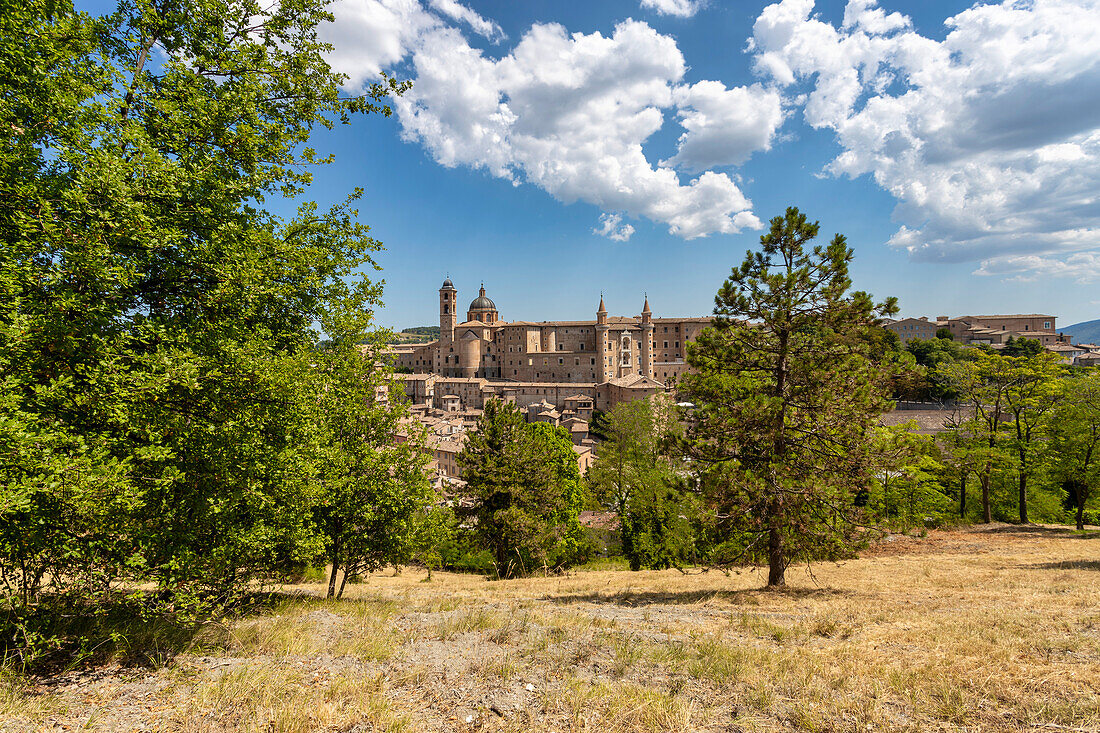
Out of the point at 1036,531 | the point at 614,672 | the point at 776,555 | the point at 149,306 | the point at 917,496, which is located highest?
the point at 149,306

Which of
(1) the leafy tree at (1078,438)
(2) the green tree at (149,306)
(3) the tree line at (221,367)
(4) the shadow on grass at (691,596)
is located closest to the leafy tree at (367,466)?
(3) the tree line at (221,367)

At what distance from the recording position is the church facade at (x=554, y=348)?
9331cm

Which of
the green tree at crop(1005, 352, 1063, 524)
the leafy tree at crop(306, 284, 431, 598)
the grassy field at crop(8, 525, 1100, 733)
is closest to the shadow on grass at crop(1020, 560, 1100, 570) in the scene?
the grassy field at crop(8, 525, 1100, 733)

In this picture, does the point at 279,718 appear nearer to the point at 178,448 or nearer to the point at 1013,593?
the point at 178,448

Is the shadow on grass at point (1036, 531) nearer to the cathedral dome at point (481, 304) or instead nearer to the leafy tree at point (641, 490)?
the leafy tree at point (641, 490)

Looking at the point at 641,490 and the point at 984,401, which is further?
the point at 641,490

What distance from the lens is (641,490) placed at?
2447 centimetres

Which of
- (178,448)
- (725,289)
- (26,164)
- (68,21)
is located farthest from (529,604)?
(68,21)

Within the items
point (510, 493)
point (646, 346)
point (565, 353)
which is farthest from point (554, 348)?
point (510, 493)

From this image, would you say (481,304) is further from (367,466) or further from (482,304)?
(367,466)

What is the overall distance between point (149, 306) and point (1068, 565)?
2186 cm

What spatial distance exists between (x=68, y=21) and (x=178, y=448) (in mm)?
4856

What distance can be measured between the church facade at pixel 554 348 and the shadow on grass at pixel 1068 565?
75.6 m

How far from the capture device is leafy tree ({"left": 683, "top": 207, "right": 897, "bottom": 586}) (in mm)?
9953
